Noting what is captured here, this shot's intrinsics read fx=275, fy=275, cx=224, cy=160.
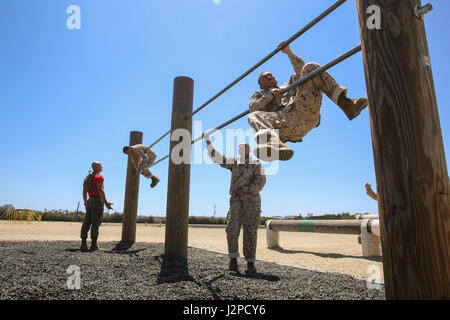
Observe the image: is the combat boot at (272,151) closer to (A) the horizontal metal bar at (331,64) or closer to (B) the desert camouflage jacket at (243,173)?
(A) the horizontal metal bar at (331,64)

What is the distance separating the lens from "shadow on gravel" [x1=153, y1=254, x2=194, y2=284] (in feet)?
9.46

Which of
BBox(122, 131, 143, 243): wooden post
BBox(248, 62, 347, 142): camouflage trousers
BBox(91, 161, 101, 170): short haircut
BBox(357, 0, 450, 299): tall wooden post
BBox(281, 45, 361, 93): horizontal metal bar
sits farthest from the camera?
BBox(122, 131, 143, 243): wooden post

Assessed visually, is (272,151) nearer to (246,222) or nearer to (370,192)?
(246,222)

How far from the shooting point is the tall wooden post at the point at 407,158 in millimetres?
1013

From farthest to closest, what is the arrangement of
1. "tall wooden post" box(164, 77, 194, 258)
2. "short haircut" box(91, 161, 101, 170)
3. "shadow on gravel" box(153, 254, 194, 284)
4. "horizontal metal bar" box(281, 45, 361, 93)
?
"short haircut" box(91, 161, 101, 170) → "tall wooden post" box(164, 77, 194, 258) → "shadow on gravel" box(153, 254, 194, 284) → "horizontal metal bar" box(281, 45, 361, 93)

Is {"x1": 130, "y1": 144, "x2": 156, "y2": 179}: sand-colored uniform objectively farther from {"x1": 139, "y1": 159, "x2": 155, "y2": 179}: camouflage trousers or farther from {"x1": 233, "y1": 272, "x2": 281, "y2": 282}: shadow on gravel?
{"x1": 233, "y1": 272, "x2": 281, "y2": 282}: shadow on gravel

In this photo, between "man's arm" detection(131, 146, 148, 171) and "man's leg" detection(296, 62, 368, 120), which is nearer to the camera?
"man's leg" detection(296, 62, 368, 120)

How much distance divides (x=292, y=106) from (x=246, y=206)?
1.52 m

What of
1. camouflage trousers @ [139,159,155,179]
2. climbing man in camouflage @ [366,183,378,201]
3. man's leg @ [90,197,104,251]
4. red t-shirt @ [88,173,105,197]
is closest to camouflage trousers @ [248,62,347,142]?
climbing man in camouflage @ [366,183,378,201]

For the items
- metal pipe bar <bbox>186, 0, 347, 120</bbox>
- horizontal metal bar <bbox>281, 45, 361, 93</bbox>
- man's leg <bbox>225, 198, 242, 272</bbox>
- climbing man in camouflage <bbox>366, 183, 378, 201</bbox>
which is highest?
metal pipe bar <bbox>186, 0, 347, 120</bbox>

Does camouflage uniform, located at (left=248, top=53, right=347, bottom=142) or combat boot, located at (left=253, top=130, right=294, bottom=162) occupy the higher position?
camouflage uniform, located at (left=248, top=53, right=347, bottom=142)

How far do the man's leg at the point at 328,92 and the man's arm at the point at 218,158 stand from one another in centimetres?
145

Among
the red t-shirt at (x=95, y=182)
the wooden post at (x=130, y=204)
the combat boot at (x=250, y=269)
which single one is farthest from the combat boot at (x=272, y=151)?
the wooden post at (x=130, y=204)
